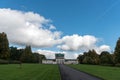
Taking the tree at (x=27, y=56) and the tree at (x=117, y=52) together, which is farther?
the tree at (x=27, y=56)

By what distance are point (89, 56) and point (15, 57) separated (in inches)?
2400

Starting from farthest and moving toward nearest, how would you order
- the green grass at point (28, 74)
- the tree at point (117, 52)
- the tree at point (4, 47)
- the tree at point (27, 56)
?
1. the tree at point (27, 56)
2. the tree at point (4, 47)
3. the tree at point (117, 52)
4. the green grass at point (28, 74)

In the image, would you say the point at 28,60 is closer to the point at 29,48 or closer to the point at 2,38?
the point at 29,48

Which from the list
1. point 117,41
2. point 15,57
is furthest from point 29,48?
point 117,41

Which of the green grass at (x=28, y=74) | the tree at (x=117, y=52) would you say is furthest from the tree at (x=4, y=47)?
the green grass at (x=28, y=74)

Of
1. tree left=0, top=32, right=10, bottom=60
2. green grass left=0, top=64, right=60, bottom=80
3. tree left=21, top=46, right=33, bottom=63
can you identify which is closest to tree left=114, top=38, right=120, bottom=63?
tree left=0, top=32, right=10, bottom=60

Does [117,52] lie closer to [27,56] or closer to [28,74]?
[28,74]

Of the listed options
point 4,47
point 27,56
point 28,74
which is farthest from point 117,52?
point 27,56

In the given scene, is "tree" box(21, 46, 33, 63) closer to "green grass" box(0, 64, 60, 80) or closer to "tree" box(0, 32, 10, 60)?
"tree" box(0, 32, 10, 60)

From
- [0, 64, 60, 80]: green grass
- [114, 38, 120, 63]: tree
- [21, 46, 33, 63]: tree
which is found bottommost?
[0, 64, 60, 80]: green grass

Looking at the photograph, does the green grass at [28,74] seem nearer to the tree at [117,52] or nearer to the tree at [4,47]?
the tree at [117,52]

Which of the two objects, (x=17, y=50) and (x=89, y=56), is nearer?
(x=89, y=56)

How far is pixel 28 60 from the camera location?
157375mm

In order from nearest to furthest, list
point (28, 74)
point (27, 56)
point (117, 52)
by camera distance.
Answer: point (28, 74)
point (117, 52)
point (27, 56)
